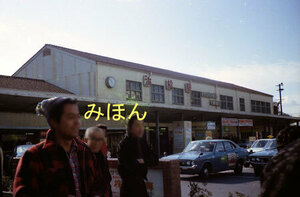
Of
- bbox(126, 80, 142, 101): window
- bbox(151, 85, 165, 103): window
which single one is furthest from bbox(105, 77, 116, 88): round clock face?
bbox(151, 85, 165, 103): window

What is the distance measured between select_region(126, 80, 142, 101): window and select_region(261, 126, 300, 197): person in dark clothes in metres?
25.4

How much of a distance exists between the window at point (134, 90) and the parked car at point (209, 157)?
13.8m

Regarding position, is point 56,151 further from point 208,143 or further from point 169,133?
point 169,133

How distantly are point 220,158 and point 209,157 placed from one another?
2.46 feet

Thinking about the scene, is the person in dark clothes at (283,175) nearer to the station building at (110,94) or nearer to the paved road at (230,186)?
the paved road at (230,186)

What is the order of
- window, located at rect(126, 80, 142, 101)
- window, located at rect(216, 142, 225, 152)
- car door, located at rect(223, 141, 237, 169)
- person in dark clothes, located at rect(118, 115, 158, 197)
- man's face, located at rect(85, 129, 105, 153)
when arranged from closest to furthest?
man's face, located at rect(85, 129, 105, 153), person in dark clothes, located at rect(118, 115, 158, 197), window, located at rect(216, 142, 225, 152), car door, located at rect(223, 141, 237, 169), window, located at rect(126, 80, 142, 101)

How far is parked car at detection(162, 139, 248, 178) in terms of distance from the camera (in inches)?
502

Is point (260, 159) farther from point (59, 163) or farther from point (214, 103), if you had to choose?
point (214, 103)

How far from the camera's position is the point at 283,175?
69.6 inches

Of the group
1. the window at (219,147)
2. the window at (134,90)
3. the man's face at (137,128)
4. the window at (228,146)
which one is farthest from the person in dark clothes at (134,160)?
the window at (134,90)

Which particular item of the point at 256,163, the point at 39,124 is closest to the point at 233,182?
the point at 256,163

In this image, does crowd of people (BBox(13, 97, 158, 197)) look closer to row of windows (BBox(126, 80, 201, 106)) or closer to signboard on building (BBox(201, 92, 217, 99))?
row of windows (BBox(126, 80, 201, 106))

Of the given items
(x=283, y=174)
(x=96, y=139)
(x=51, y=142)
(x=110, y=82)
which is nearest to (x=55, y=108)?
(x=51, y=142)

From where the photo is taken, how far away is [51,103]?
2742mm
